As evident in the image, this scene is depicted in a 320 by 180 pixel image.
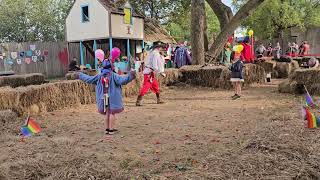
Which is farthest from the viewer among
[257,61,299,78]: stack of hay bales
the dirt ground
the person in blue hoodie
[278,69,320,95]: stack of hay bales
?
[257,61,299,78]: stack of hay bales

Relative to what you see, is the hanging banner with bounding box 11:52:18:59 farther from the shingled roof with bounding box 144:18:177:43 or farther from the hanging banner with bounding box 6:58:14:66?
the shingled roof with bounding box 144:18:177:43

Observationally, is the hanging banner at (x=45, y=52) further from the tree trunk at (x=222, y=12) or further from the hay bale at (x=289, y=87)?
the hay bale at (x=289, y=87)

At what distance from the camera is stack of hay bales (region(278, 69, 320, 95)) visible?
41.4 ft

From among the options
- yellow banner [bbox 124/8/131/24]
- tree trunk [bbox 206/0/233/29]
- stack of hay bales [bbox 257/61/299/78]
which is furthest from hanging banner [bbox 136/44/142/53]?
stack of hay bales [bbox 257/61/299/78]

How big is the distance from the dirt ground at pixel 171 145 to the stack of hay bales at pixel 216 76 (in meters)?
3.79

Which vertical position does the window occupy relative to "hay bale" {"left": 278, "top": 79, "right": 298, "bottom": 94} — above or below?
above

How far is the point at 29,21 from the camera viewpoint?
41594 mm

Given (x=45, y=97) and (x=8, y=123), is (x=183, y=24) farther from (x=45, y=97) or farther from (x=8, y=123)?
(x=8, y=123)

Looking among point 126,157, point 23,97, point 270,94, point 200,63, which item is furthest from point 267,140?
point 200,63

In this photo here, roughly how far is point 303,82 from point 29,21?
33.7m

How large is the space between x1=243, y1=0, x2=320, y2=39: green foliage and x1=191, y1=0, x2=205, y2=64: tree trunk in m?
19.1

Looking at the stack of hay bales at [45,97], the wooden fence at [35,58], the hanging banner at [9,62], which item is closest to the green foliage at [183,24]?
the wooden fence at [35,58]

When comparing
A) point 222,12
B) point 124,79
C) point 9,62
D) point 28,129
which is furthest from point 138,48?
point 28,129

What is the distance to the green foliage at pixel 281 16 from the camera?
3653 centimetres
